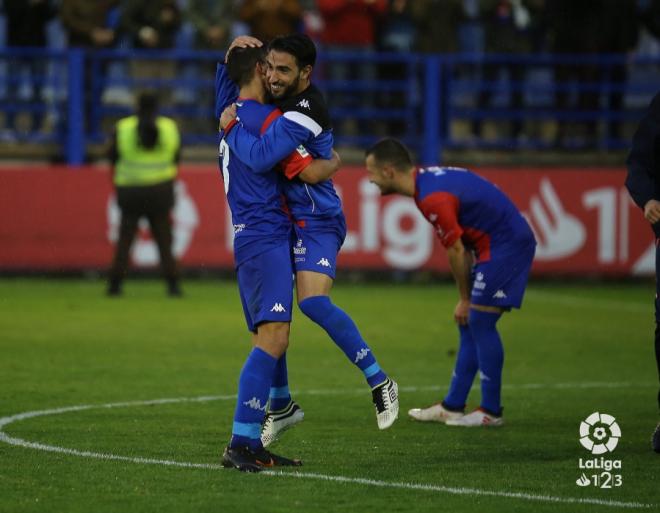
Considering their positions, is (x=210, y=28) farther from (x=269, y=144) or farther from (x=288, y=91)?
(x=269, y=144)

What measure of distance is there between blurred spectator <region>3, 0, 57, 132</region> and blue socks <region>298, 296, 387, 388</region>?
44.1ft

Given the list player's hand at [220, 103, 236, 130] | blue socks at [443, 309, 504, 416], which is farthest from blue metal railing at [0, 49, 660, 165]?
player's hand at [220, 103, 236, 130]

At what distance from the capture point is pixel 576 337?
14.9 meters

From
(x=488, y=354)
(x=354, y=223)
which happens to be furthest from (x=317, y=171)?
(x=354, y=223)

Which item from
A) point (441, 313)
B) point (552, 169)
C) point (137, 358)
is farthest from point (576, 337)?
point (552, 169)

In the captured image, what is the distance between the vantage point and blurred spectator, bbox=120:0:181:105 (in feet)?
67.9

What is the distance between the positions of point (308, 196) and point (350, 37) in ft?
43.9

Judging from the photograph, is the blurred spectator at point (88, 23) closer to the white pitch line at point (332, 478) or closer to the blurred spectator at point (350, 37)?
the blurred spectator at point (350, 37)

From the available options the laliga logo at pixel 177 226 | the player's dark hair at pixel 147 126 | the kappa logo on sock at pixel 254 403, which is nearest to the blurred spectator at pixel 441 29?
the laliga logo at pixel 177 226

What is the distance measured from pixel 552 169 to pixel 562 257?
1.15m

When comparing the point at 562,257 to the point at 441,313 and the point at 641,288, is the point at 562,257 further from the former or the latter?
the point at 441,313

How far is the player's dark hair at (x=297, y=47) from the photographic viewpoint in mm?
7867

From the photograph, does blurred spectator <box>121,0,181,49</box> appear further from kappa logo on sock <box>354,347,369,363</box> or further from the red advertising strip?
kappa logo on sock <box>354,347,369,363</box>

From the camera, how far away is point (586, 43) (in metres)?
21.2
